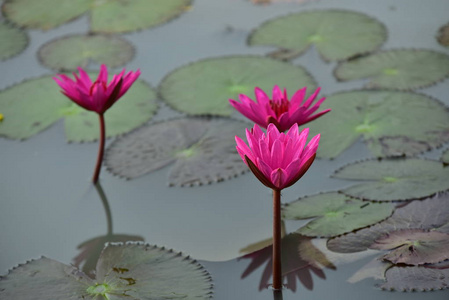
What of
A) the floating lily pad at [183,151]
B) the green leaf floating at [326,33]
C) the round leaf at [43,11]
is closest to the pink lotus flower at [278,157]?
the floating lily pad at [183,151]

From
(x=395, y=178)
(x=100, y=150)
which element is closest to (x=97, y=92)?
(x=100, y=150)

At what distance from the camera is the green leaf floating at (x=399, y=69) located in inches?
111

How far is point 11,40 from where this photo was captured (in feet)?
11.4

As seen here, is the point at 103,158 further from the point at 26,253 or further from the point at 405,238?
the point at 405,238

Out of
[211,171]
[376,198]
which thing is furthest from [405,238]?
[211,171]

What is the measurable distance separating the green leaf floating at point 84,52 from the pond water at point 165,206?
0.24 feet

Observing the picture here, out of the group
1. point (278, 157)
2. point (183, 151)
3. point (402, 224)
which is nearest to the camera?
point (278, 157)

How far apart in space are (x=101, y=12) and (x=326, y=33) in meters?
1.24

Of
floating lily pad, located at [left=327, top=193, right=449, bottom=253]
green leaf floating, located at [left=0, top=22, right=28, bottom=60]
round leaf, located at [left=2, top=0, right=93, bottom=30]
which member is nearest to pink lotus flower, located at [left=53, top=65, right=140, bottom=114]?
floating lily pad, located at [left=327, top=193, right=449, bottom=253]

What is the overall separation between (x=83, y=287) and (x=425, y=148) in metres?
1.31

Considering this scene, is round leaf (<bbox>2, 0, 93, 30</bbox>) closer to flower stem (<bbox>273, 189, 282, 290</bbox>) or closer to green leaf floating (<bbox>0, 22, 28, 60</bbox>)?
green leaf floating (<bbox>0, 22, 28, 60</bbox>)

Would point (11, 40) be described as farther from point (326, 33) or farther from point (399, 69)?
point (399, 69)

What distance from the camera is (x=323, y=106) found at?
2.70m

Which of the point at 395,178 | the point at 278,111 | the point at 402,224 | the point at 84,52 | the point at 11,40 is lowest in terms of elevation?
the point at 402,224
